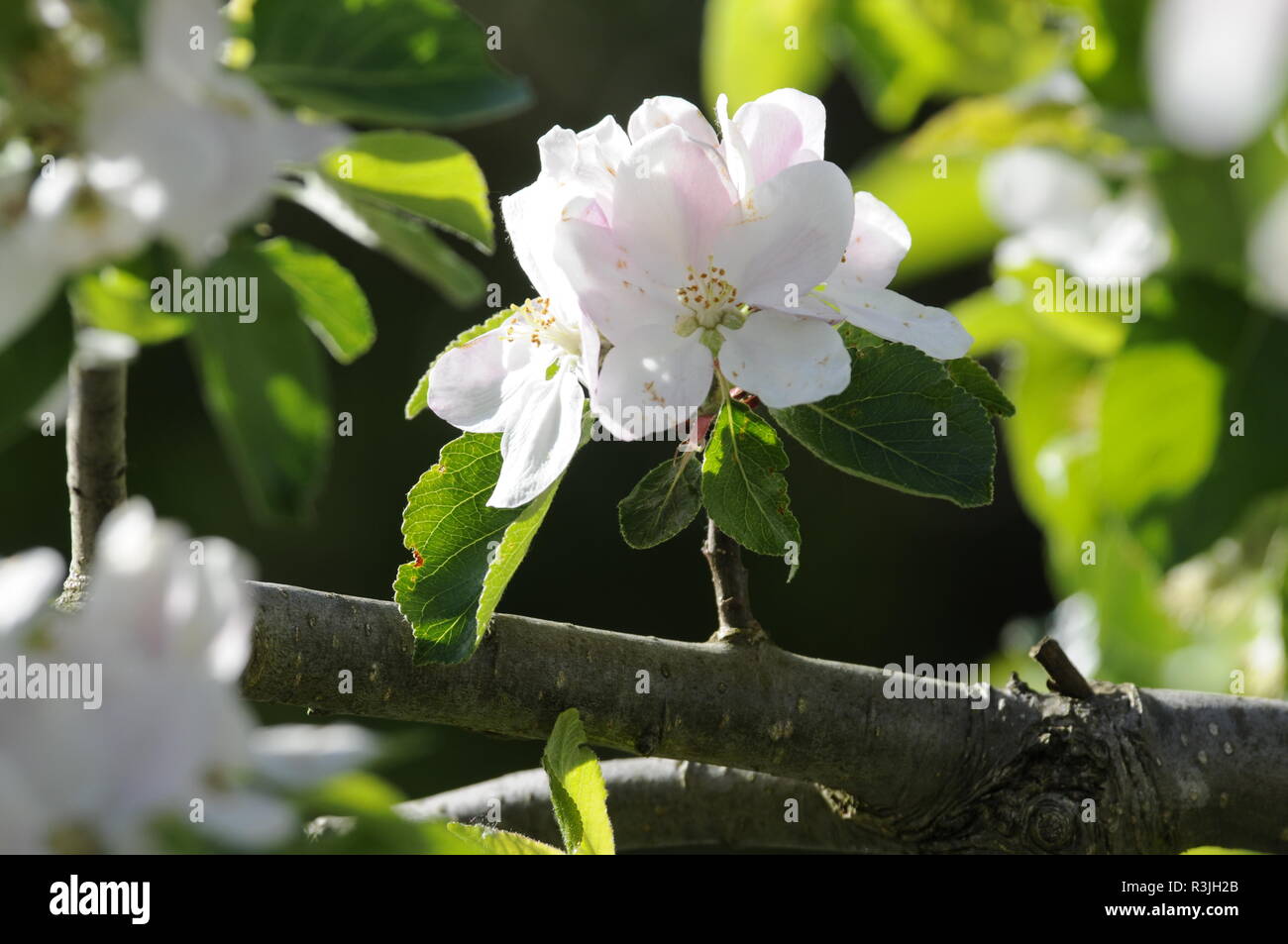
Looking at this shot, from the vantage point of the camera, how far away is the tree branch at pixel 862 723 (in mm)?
525

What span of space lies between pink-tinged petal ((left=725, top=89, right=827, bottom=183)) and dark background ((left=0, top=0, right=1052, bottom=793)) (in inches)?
86.0

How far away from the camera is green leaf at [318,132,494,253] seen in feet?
1.22

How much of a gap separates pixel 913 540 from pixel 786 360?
2958mm

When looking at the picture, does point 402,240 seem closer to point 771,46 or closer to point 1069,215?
point 771,46

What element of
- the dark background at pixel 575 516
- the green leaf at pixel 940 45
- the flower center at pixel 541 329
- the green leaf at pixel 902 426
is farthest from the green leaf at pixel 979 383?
the dark background at pixel 575 516

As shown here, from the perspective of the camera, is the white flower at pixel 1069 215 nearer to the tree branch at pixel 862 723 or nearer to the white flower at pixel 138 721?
the tree branch at pixel 862 723

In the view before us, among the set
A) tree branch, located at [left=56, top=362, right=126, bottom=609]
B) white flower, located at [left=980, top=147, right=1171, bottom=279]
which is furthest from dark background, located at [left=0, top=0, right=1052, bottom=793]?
tree branch, located at [left=56, top=362, right=126, bottom=609]

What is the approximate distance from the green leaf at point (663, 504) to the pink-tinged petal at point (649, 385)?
0.06 m

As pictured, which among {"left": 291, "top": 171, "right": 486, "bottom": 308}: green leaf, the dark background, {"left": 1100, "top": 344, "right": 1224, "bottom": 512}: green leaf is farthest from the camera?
the dark background

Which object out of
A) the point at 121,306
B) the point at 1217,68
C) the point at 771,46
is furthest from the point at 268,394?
the point at 771,46

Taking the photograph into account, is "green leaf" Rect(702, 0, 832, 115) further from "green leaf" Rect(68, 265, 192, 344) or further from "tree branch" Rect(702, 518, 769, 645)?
"green leaf" Rect(68, 265, 192, 344)

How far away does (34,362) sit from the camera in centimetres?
30

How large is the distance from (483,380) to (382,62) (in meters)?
0.19
